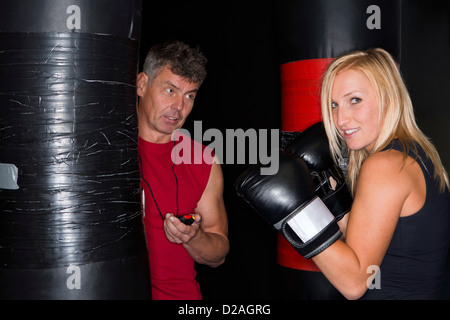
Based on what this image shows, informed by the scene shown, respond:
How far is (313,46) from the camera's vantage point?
7.54 ft

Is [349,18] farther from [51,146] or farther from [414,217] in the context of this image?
[51,146]

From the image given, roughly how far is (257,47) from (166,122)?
180cm

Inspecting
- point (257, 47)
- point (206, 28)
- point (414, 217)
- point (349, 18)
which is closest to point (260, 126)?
point (257, 47)

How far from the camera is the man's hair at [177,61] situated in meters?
2.15

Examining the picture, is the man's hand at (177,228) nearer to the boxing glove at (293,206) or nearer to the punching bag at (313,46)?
the boxing glove at (293,206)

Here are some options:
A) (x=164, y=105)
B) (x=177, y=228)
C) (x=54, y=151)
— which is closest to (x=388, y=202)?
(x=177, y=228)

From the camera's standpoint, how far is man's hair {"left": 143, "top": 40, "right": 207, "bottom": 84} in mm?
2146

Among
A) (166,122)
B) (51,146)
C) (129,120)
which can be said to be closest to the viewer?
(51,146)

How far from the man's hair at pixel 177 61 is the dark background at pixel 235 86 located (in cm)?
146

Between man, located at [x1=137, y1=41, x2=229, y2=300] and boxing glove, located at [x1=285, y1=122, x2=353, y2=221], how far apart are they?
55 centimetres

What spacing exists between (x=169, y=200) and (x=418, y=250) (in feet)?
3.39

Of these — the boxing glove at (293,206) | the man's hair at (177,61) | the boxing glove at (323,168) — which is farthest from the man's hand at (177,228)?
the man's hair at (177,61)

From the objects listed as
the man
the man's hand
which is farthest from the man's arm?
the man's hand

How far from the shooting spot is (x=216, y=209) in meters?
2.20
